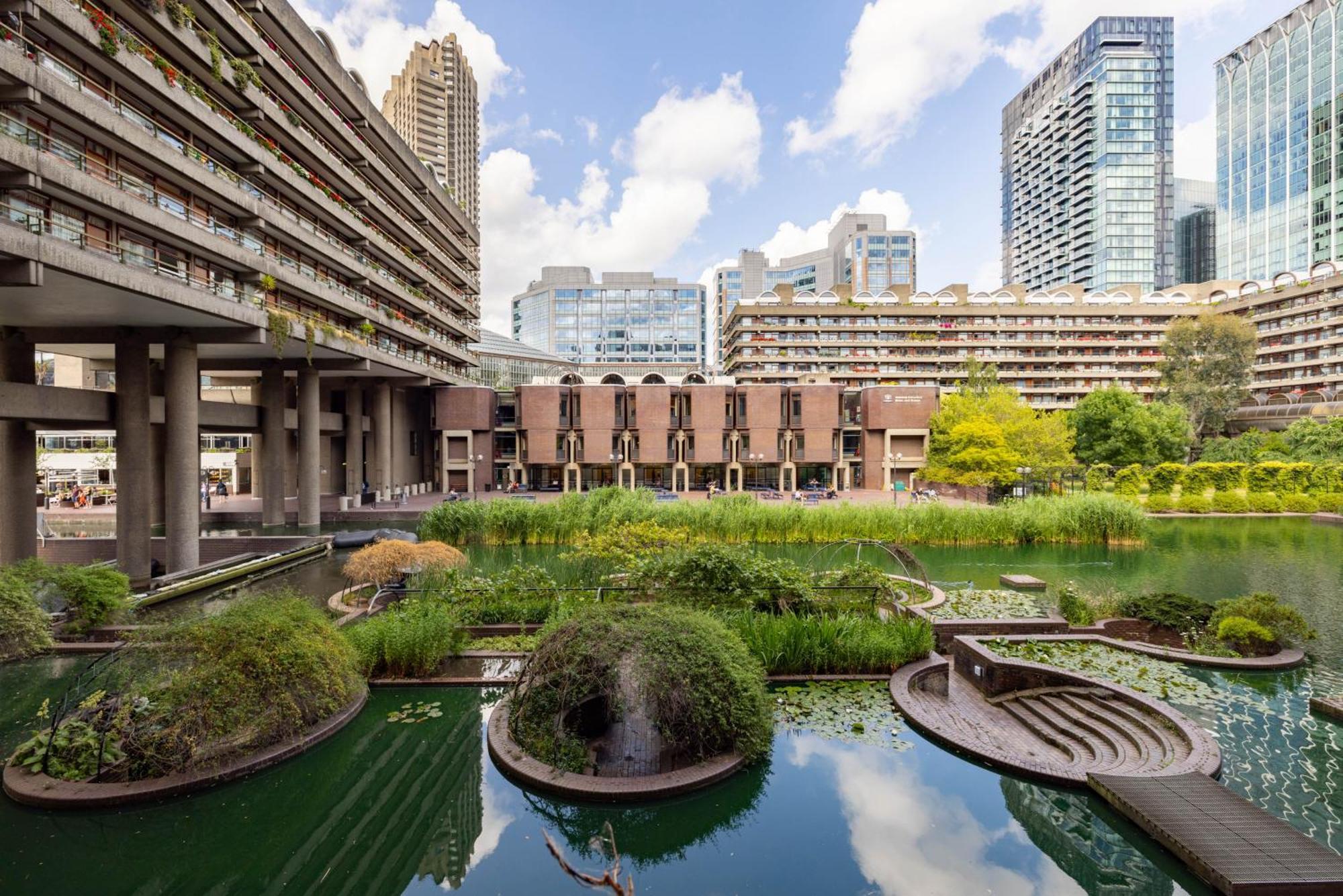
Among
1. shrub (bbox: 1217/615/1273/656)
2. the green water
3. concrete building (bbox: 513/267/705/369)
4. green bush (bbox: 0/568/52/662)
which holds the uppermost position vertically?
concrete building (bbox: 513/267/705/369)

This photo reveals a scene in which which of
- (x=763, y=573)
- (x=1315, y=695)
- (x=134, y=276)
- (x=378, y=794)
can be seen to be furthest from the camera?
(x=134, y=276)

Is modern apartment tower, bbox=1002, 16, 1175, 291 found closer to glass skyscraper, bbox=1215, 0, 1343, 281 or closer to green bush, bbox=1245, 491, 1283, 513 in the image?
glass skyscraper, bbox=1215, 0, 1343, 281

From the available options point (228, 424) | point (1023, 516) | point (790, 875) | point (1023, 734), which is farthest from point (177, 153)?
point (1023, 516)

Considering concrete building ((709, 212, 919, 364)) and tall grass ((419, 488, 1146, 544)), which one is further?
concrete building ((709, 212, 919, 364))

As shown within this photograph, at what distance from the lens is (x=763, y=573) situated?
11891mm

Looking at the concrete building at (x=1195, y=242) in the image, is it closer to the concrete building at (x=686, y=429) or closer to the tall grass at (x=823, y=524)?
the concrete building at (x=686, y=429)

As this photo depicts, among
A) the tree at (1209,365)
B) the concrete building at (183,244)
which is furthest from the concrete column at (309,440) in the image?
the tree at (1209,365)

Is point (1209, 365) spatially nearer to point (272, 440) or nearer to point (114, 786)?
point (272, 440)

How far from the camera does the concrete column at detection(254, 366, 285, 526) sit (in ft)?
92.6

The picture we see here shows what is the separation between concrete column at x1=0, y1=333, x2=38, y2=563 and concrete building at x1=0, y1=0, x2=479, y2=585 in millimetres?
46

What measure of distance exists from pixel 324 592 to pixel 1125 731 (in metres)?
17.7

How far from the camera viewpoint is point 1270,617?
11859mm

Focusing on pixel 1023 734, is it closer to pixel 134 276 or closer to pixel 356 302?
pixel 134 276

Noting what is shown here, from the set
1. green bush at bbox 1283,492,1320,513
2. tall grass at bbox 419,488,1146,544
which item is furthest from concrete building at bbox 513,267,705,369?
tall grass at bbox 419,488,1146,544
